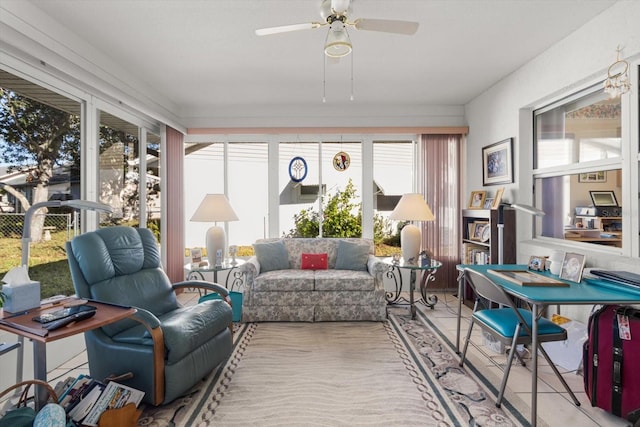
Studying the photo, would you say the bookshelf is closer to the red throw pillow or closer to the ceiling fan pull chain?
the red throw pillow

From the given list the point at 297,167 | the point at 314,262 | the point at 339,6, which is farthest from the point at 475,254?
the point at 339,6

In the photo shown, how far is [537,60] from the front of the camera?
3197 millimetres

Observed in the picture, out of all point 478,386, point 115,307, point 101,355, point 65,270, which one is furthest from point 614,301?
point 65,270

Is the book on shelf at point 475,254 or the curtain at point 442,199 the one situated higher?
the curtain at point 442,199

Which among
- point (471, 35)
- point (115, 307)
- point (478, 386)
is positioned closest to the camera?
point (115, 307)

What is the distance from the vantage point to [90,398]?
1744 mm

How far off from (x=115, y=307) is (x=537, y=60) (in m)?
4.02

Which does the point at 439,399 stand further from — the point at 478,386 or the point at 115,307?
the point at 115,307

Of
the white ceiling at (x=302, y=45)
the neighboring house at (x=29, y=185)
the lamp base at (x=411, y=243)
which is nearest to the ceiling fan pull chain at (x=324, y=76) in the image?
the white ceiling at (x=302, y=45)

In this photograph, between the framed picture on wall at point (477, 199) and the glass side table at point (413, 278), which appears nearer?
the glass side table at point (413, 278)

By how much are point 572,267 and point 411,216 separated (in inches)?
65.9

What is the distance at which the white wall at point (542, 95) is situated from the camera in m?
2.35

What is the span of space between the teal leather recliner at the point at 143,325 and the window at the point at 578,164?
304 centimetres

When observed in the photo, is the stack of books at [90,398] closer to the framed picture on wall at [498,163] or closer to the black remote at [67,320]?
the black remote at [67,320]
